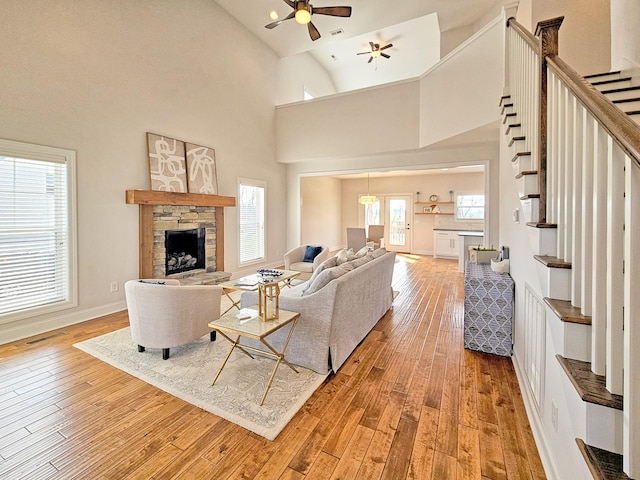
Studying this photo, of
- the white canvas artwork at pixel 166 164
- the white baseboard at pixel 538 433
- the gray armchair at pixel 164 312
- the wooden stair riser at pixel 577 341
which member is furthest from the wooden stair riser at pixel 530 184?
the white canvas artwork at pixel 166 164

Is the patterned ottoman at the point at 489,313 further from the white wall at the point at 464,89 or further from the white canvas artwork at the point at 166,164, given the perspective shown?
the white canvas artwork at the point at 166,164

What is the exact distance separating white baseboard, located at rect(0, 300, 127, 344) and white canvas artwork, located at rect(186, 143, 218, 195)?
86.6 inches

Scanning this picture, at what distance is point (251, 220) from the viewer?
265 inches

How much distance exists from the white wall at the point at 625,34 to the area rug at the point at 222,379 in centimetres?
451

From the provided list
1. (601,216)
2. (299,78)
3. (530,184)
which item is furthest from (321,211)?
(601,216)

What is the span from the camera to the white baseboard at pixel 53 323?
322cm

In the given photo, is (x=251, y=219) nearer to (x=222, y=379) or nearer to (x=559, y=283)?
(x=222, y=379)

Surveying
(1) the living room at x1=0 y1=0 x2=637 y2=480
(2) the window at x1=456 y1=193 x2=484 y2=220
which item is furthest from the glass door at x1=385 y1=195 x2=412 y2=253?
(1) the living room at x1=0 y1=0 x2=637 y2=480

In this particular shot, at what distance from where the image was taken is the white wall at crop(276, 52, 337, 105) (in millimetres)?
7441

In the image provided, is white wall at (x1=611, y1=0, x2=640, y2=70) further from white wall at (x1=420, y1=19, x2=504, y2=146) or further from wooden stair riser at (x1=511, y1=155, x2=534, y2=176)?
wooden stair riser at (x1=511, y1=155, x2=534, y2=176)

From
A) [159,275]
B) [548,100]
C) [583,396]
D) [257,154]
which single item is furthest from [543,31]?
[257,154]

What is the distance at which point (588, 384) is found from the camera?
3.30 feet

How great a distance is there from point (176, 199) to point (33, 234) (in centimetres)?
Answer: 179

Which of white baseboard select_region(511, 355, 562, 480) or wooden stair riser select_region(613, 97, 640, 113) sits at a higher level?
wooden stair riser select_region(613, 97, 640, 113)
